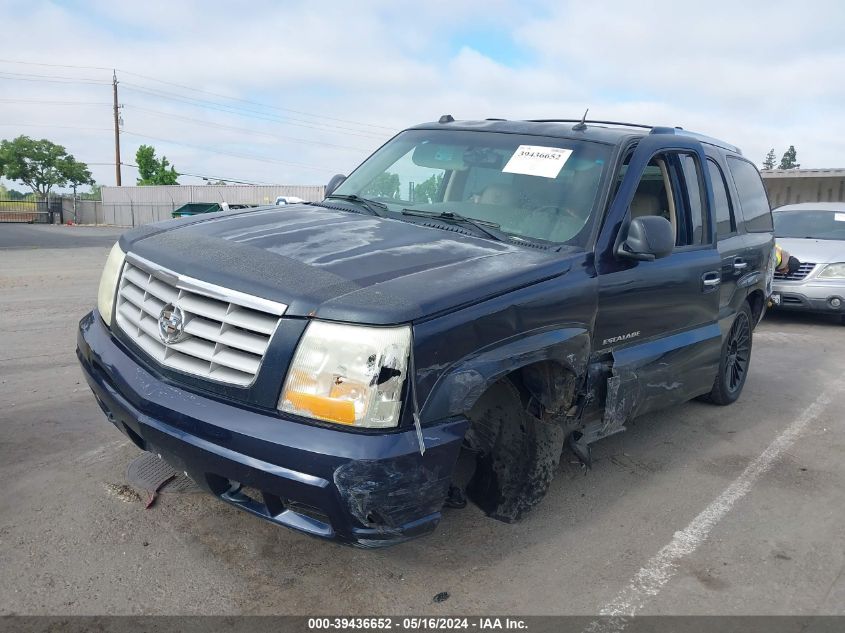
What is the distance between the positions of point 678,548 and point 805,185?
2307cm

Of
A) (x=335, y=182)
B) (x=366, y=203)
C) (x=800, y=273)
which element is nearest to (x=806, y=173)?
(x=800, y=273)

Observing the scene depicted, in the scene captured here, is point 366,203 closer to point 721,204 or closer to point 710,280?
point 710,280

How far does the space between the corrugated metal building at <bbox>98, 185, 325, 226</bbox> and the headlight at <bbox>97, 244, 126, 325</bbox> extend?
44.9 metres

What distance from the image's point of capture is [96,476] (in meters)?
3.85

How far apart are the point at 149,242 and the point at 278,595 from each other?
168 cm

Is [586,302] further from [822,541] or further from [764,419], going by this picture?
→ [764,419]

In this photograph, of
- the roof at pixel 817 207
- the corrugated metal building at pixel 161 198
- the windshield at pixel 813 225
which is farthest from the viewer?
the corrugated metal building at pixel 161 198

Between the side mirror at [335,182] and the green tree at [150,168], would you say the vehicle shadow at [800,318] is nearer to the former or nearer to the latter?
the side mirror at [335,182]

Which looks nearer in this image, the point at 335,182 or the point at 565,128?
the point at 565,128

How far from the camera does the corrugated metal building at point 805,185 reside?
2139 cm

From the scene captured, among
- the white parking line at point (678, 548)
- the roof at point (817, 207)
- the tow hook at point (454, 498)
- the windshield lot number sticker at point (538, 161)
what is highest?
the windshield lot number sticker at point (538, 161)

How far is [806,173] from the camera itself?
21375 mm

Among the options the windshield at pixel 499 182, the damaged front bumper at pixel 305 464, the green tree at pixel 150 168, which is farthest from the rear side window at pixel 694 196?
the green tree at pixel 150 168

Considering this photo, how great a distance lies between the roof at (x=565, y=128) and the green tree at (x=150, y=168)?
6333cm
